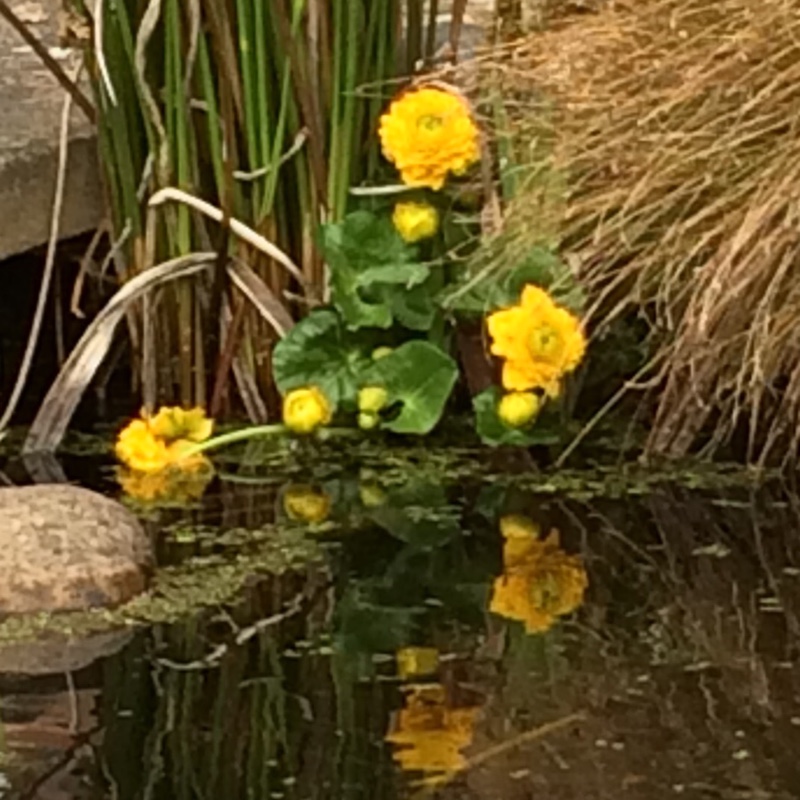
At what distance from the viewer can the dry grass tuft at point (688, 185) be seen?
64.4 inches

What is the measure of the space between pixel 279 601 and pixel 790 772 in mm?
396

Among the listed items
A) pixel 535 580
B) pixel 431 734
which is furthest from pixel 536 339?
pixel 431 734

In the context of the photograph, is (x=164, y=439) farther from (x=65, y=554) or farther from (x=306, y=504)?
(x=65, y=554)

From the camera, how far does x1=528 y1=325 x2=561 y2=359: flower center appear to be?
168 cm

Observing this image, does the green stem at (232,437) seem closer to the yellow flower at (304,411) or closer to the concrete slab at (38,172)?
the yellow flower at (304,411)

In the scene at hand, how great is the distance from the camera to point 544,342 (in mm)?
1677

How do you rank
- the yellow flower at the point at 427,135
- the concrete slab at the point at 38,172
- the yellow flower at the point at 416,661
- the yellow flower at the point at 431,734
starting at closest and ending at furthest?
the yellow flower at the point at 431,734, the yellow flower at the point at 416,661, the yellow flower at the point at 427,135, the concrete slab at the point at 38,172

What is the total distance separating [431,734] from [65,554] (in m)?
0.31

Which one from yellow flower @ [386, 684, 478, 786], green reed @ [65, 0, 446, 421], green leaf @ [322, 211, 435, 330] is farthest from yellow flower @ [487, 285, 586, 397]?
yellow flower @ [386, 684, 478, 786]

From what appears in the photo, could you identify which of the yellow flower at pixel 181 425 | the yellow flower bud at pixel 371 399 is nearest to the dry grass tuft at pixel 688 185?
the yellow flower bud at pixel 371 399

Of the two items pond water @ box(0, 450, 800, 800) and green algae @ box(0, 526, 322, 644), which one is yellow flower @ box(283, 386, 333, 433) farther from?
green algae @ box(0, 526, 322, 644)

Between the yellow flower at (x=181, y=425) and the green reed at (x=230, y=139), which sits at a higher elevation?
the green reed at (x=230, y=139)

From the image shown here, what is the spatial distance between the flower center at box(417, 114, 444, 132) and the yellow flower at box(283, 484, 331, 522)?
0.89 feet

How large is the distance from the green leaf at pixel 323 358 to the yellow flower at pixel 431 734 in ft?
1.74
